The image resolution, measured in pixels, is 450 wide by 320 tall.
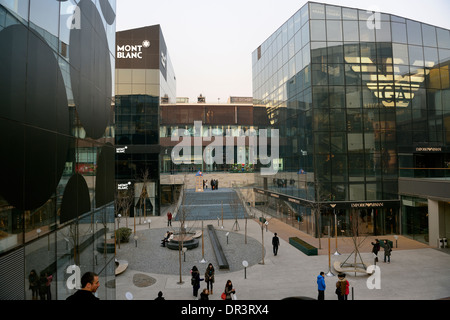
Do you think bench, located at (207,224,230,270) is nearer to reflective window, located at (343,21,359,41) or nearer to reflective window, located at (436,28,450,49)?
reflective window, located at (343,21,359,41)

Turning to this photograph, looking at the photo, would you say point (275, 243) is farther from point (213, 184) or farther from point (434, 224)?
point (213, 184)

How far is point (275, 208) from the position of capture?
38.5m

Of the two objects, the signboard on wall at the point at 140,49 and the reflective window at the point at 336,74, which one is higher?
the signboard on wall at the point at 140,49

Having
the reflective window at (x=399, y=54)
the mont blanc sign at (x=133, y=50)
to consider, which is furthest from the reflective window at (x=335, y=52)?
the mont blanc sign at (x=133, y=50)

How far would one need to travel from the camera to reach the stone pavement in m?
13.9

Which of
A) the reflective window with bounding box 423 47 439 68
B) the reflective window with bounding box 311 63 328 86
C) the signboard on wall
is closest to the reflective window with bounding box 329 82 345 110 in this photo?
the reflective window with bounding box 311 63 328 86

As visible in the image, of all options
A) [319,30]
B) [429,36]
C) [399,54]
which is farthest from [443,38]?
[319,30]

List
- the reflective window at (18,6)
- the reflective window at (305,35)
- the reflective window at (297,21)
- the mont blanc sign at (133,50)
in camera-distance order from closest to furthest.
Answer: the reflective window at (18,6) < the reflective window at (305,35) < the reflective window at (297,21) < the mont blanc sign at (133,50)

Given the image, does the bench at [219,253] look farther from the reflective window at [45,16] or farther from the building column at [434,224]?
the building column at [434,224]

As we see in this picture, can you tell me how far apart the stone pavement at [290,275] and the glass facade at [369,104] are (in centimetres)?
550

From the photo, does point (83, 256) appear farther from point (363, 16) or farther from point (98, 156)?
point (363, 16)

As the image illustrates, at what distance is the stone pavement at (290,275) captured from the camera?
1392cm

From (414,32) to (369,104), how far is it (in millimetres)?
8721

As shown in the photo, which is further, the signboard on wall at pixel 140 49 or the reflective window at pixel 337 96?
the signboard on wall at pixel 140 49
